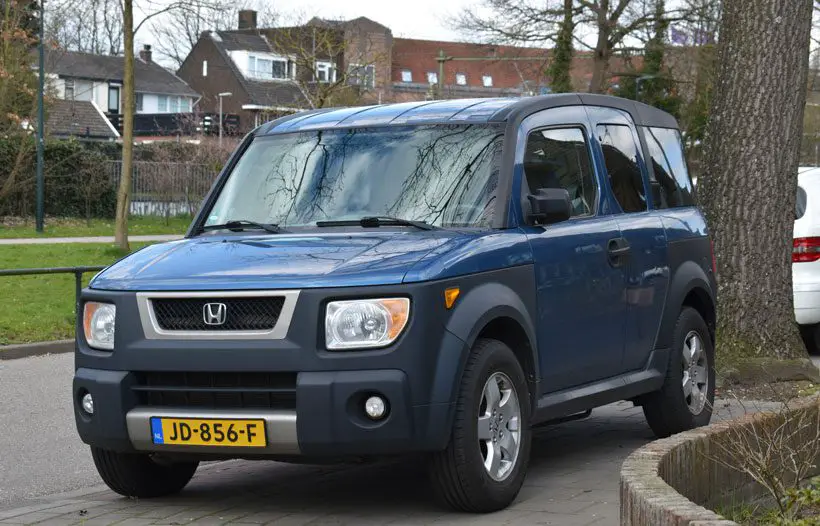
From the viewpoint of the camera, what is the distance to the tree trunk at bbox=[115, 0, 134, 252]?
26.8 meters

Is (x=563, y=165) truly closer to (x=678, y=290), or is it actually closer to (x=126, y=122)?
(x=678, y=290)

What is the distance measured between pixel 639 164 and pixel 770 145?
238cm

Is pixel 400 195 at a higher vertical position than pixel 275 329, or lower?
higher

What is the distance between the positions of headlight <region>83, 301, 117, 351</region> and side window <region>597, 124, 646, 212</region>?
122 inches

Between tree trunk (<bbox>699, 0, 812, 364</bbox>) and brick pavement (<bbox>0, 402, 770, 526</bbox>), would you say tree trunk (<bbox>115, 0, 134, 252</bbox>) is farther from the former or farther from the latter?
brick pavement (<bbox>0, 402, 770, 526</bbox>)

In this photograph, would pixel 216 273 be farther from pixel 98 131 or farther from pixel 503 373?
pixel 98 131

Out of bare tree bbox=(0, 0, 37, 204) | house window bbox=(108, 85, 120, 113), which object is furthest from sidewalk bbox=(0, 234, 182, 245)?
house window bbox=(108, 85, 120, 113)

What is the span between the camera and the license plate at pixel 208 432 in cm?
609

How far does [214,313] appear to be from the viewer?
20.4ft

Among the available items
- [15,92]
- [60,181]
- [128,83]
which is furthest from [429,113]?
[15,92]

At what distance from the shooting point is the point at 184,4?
2577 cm

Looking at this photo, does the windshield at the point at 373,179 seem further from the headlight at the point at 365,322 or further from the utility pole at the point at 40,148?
the utility pole at the point at 40,148

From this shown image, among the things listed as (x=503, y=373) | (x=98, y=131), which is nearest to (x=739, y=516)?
(x=503, y=373)

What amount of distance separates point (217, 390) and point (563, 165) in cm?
255
